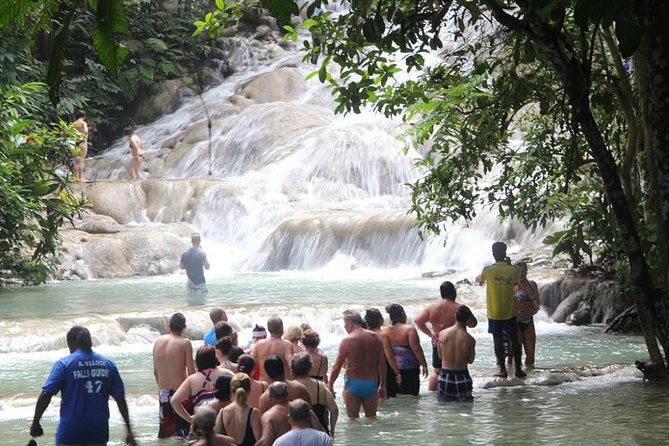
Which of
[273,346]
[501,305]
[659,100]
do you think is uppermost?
[659,100]

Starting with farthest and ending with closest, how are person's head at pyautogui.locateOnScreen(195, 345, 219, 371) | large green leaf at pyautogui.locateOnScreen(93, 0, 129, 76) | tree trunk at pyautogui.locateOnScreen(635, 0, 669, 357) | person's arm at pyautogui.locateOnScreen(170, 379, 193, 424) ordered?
person's arm at pyautogui.locateOnScreen(170, 379, 193, 424) < person's head at pyautogui.locateOnScreen(195, 345, 219, 371) < tree trunk at pyautogui.locateOnScreen(635, 0, 669, 357) < large green leaf at pyautogui.locateOnScreen(93, 0, 129, 76)

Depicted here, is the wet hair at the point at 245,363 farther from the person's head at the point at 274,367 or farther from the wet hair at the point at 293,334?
the wet hair at the point at 293,334

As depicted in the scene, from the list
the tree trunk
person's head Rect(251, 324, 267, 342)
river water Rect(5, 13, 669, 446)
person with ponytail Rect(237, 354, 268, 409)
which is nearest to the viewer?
the tree trunk

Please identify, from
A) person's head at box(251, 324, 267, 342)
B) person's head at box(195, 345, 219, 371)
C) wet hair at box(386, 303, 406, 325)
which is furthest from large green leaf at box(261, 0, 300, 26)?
wet hair at box(386, 303, 406, 325)

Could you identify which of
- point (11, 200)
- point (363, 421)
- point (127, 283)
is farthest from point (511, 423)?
point (127, 283)

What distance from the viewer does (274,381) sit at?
724 centimetres

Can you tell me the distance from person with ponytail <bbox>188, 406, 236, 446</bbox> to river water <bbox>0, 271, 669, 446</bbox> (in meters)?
2.48

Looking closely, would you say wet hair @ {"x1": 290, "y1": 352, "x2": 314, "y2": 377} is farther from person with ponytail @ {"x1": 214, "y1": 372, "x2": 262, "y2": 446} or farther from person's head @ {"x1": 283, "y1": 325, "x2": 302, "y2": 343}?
person's head @ {"x1": 283, "y1": 325, "x2": 302, "y2": 343}

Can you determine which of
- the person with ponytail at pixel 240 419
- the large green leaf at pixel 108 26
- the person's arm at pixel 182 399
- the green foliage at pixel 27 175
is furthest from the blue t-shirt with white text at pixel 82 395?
the green foliage at pixel 27 175

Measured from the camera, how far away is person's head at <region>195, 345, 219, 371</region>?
7.63 meters

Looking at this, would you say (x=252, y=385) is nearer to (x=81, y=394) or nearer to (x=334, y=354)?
(x=81, y=394)

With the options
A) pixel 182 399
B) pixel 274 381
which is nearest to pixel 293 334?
pixel 182 399

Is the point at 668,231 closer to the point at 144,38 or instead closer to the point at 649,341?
the point at 649,341

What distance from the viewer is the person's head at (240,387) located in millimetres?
6754
